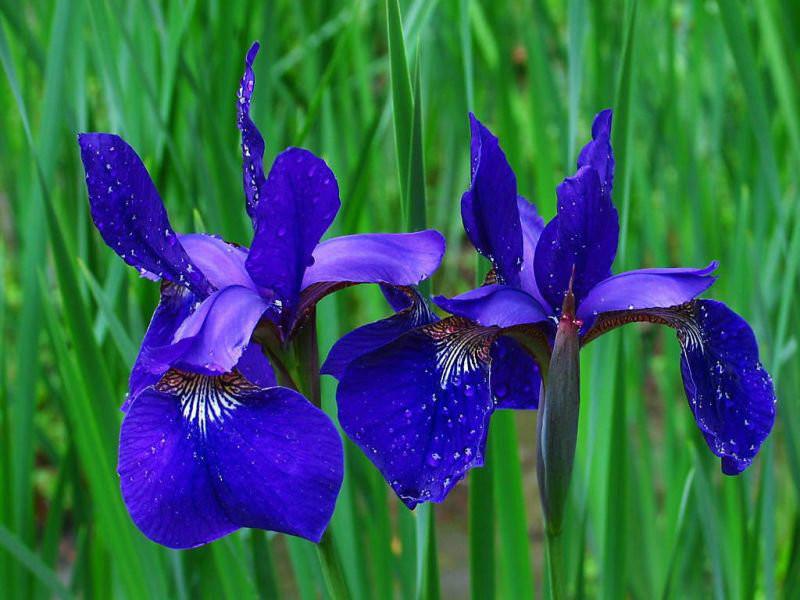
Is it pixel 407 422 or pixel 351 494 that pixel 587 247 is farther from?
pixel 351 494

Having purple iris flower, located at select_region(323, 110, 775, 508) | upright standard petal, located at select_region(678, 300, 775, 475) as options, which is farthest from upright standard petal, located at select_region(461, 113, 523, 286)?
upright standard petal, located at select_region(678, 300, 775, 475)

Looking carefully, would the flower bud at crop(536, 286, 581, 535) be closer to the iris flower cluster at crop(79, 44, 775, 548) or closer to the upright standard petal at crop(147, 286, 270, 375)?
the iris flower cluster at crop(79, 44, 775, 548)

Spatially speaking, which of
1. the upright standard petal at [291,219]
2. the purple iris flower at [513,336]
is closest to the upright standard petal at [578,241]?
the purple iris flower at [513,336]

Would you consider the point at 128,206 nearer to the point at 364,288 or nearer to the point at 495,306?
the point at 495,306

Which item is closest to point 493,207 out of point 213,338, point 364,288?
point 213,338

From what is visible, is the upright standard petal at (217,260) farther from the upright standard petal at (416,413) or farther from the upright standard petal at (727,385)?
the upright standard petal at (727,385)

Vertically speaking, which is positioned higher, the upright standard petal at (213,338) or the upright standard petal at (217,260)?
the upright standard petal at (217,260)
